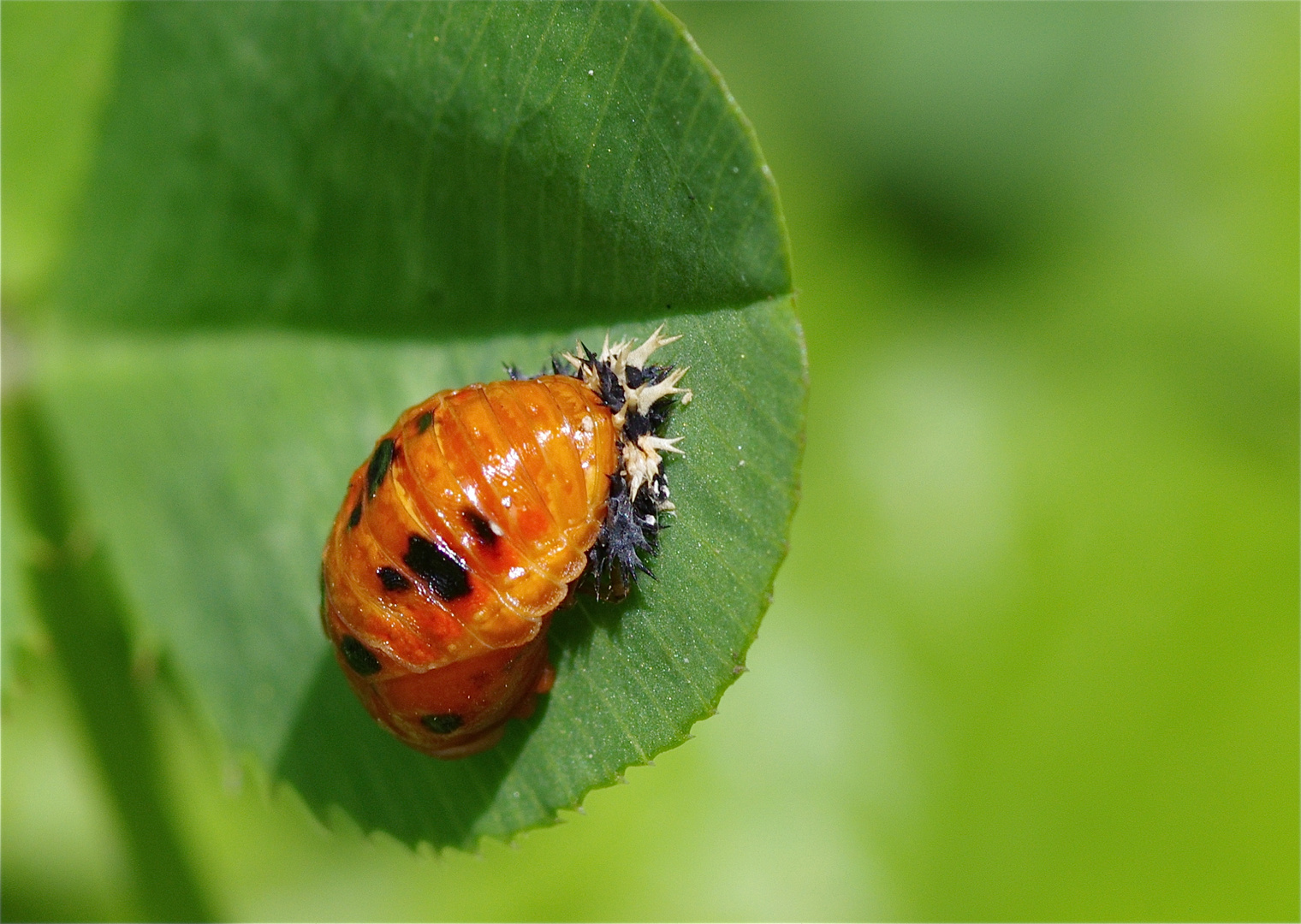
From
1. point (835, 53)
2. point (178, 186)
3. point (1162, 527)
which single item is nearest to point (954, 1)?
point (835, 53)

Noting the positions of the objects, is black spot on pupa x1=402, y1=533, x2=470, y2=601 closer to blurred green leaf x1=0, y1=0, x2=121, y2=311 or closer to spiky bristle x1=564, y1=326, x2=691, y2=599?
spiky bristle x1=564, y1=326, x2=691, y2=599

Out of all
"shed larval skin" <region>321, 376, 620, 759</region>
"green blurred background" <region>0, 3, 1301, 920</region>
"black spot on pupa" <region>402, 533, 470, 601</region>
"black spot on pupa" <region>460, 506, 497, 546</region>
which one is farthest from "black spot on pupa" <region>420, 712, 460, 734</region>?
"green blurred background" <region>0, 3, 1301, 920</region>

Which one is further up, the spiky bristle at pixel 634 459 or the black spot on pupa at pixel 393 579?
the spiky bristle at pixel 634 459

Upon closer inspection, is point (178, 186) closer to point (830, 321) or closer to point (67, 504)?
point (67, 504)

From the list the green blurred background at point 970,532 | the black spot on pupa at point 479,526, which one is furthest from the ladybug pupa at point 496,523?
the green blurred background at point 970,532

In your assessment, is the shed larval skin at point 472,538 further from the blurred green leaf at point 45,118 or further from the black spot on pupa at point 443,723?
the blurred green leaf at point 45,118

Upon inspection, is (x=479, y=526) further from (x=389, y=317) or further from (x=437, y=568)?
(x=389, y=317)
